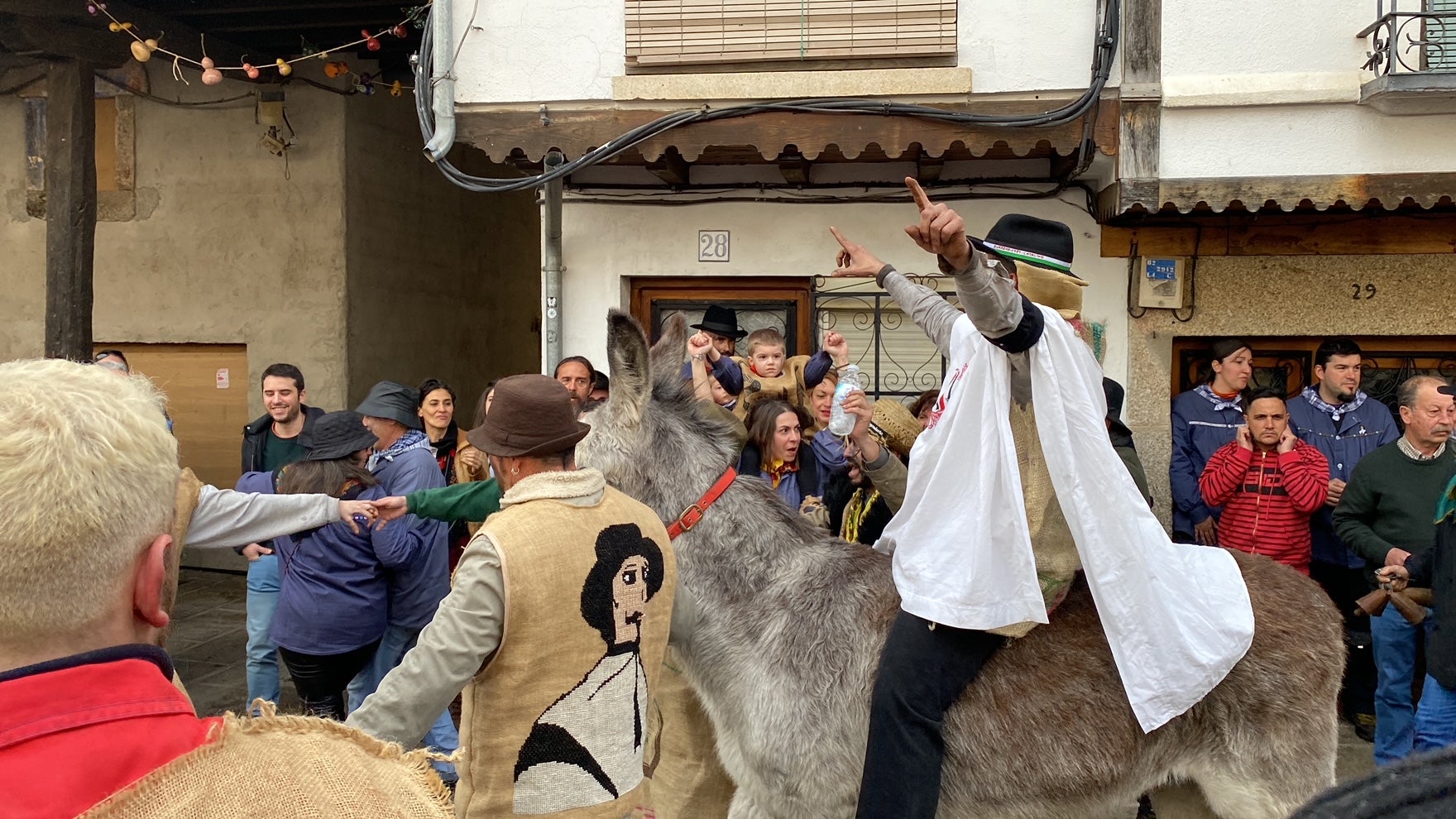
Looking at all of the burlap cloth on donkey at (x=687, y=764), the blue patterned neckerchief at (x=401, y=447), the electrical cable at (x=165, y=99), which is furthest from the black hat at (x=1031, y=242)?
the electrical cable at (x=165, y=99)

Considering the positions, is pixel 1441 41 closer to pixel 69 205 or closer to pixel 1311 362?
pixel 1311 362

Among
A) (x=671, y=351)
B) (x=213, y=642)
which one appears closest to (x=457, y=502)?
(x=671, y=351)

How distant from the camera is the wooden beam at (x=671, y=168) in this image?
7.46 m

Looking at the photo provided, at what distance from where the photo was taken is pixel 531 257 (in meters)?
14.7

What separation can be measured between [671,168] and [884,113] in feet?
5.62

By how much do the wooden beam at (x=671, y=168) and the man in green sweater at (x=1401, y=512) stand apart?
4787mm

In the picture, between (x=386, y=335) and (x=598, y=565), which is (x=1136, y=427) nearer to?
(x=598, y=565)

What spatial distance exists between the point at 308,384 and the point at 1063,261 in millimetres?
9058

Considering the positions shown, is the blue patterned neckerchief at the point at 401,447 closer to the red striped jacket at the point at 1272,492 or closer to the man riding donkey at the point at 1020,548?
the man riding donkey at the point at 1020,548

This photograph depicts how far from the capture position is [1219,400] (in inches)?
274

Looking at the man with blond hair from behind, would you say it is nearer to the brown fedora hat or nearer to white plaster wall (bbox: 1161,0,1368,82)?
the brown fedora hat

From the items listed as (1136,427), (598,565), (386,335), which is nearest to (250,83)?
(386,335)

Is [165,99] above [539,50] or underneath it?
above

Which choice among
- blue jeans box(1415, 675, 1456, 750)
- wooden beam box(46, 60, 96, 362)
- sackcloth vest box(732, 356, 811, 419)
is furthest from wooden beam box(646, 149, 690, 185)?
blue jeans box(1415, 675, 1456, 750)
